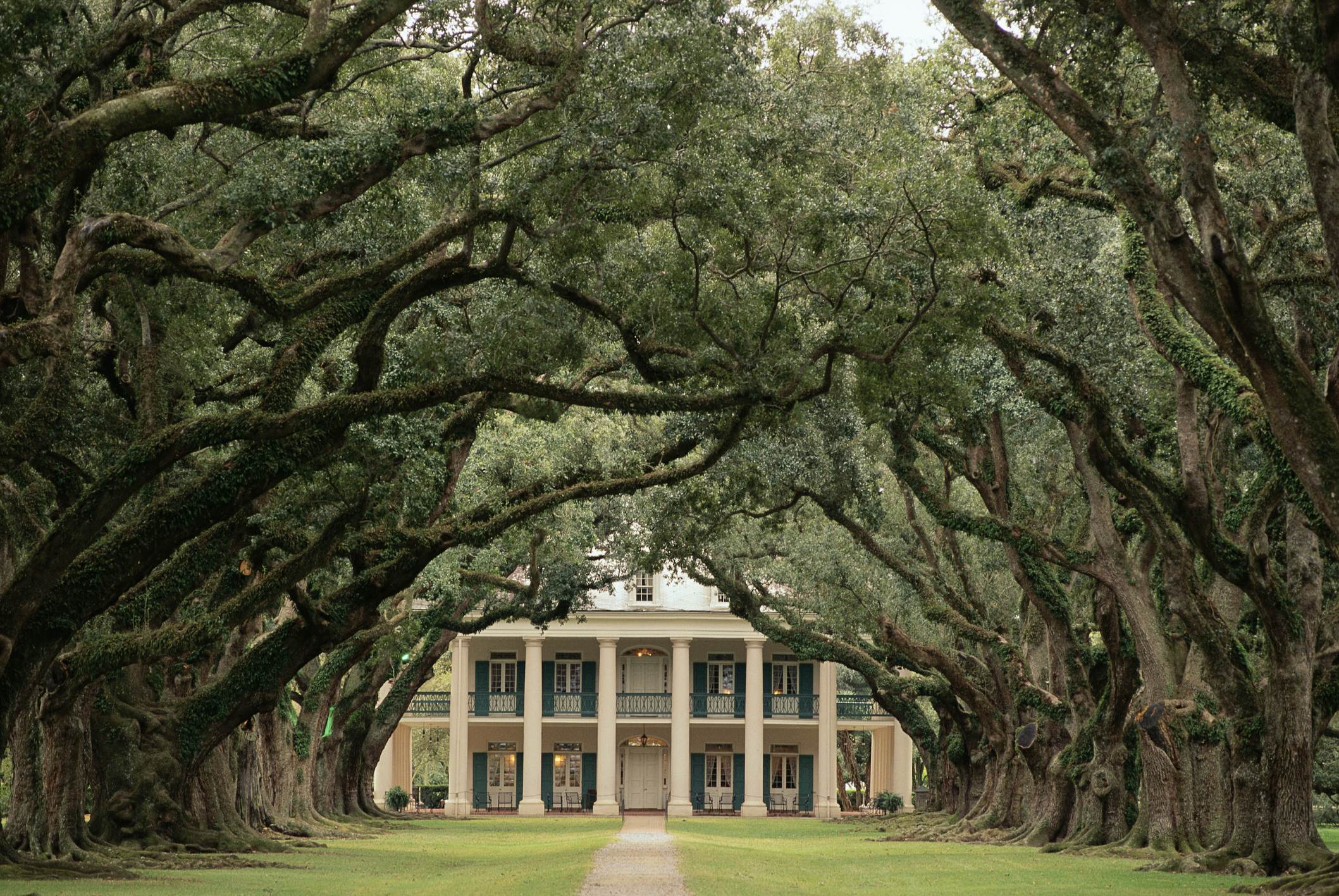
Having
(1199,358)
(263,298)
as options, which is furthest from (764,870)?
(263,298)

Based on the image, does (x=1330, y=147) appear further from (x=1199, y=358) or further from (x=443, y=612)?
(x=443, y=612)

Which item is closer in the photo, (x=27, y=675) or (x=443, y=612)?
(x=27, y=675)

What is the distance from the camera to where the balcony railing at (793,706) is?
2088 inches

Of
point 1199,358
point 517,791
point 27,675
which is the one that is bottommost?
point 517,791

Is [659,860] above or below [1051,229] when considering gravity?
below

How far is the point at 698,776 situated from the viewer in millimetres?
54438

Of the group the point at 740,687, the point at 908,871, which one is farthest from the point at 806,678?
the point at 908,871

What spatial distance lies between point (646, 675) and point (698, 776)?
416cm

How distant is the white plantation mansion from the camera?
51125 mm

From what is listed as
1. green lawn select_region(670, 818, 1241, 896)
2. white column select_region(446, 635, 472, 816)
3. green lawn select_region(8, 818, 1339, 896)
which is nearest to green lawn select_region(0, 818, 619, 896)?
green lawn select_region(8, 818, 1339, 896)

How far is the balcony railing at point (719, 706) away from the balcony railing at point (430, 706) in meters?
9.28

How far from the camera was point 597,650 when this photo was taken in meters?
54.7

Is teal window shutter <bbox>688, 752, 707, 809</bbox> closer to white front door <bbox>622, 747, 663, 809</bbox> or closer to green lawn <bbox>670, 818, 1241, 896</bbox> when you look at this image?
white front door <bbox>622, 747, 663, 809</bbox>

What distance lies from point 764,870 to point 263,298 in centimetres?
1081
